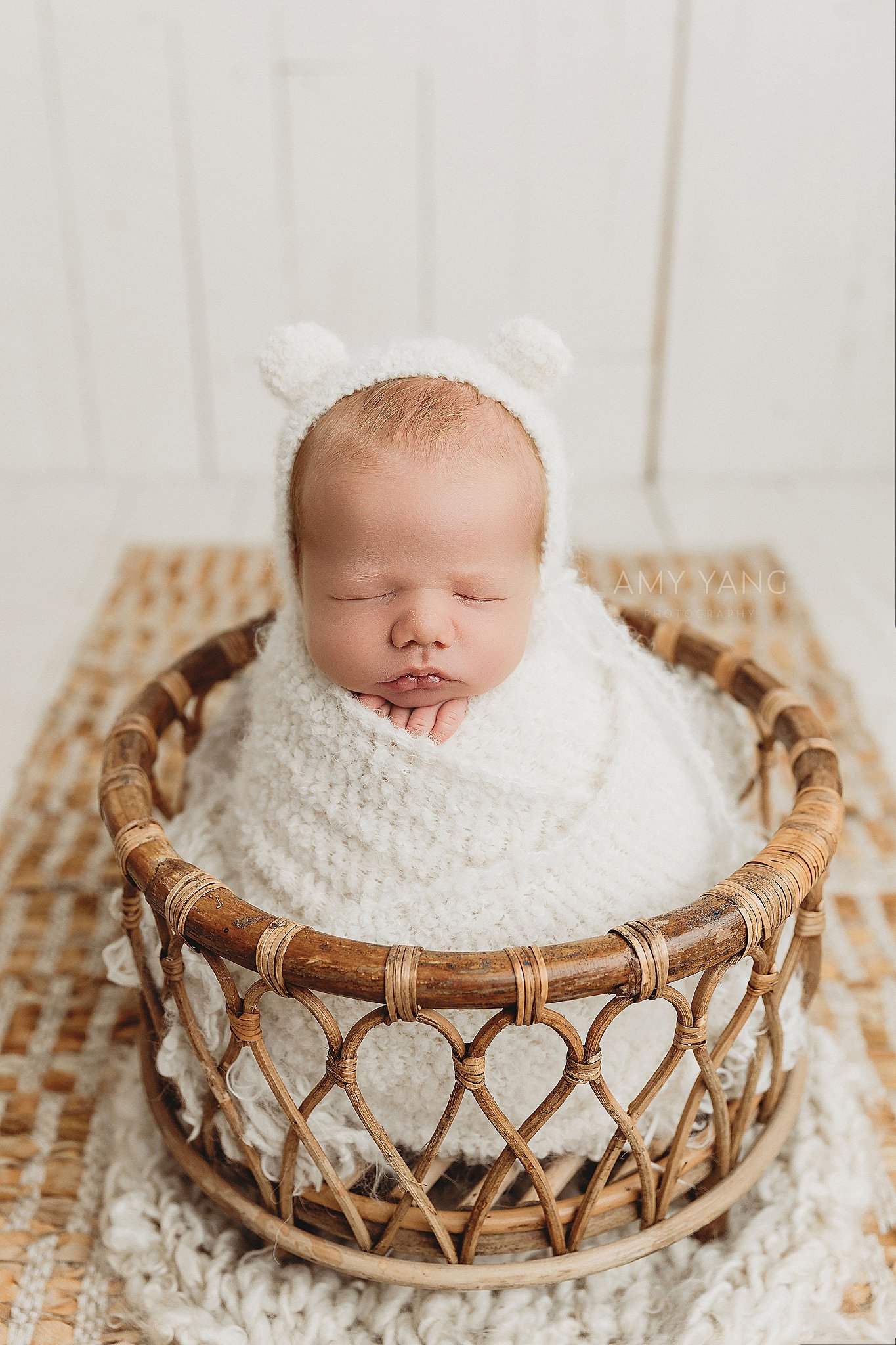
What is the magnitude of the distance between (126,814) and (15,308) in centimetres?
145

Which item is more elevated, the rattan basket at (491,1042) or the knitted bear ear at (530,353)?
the knitted bear ear at (530,353)

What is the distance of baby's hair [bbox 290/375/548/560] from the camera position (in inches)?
27.6

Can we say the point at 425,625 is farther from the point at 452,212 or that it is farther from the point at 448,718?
the point at 452,212

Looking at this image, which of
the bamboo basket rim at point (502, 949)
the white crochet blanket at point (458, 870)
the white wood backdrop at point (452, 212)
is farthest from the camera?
the white wood backdrop at point (452, 212)

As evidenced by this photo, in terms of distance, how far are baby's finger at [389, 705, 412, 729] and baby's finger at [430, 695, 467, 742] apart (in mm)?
18

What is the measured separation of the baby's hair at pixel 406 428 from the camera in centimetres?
70

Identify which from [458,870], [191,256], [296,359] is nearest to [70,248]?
[191,256]

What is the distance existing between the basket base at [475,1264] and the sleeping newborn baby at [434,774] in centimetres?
3

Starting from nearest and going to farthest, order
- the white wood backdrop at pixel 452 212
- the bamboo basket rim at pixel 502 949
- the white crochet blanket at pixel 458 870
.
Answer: the bamboo basket rim at pixel 502 949
the white crochet blanket at pixel 458 870
the white wood backdrop at pixel 452 212

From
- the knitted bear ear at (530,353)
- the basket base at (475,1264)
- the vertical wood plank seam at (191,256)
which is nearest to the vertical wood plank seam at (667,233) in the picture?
the vertical wood plank seam at (191,256)

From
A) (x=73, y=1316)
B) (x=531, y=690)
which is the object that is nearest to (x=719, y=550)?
(x=531, y=690)

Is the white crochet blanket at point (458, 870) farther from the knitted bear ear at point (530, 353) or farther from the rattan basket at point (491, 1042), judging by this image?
the knitted bear ear at point (530, 353)

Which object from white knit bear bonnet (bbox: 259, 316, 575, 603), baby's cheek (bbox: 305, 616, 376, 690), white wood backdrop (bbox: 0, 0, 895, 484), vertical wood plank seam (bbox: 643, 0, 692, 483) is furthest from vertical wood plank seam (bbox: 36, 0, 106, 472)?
baby's cheek (bbox: 305, 616, 376, 690)

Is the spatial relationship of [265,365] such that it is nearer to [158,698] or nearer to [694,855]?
[158,698]
